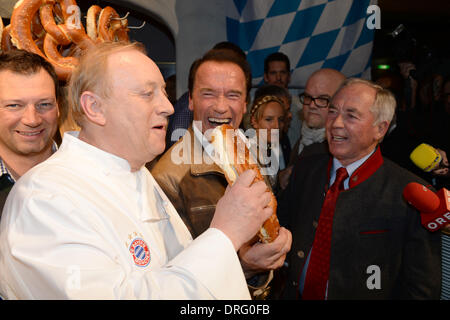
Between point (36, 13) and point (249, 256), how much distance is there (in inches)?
86.2

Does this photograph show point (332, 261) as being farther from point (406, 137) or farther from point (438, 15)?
point (438, 15)

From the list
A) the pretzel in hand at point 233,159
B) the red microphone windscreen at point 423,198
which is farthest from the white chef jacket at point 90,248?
the red microphone windscreen at point 423,198

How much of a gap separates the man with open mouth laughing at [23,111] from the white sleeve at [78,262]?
102 centimetres

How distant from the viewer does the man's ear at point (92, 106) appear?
1.23 metres

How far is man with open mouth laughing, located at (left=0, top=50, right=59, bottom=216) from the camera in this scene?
6.32 feet

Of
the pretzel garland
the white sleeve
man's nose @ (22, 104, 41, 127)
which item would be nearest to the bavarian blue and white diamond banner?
the pretzel garland

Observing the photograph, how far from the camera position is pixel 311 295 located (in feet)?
6.62

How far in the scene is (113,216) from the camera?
113 centimetres

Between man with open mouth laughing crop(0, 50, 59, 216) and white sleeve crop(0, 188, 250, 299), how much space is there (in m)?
1.02

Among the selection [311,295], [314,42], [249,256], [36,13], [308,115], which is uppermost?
[314,42]

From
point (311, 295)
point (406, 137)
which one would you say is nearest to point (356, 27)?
point (406, 137)

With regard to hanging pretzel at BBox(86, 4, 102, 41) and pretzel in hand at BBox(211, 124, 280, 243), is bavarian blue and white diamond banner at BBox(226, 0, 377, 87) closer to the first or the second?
hanging pretzel at BBox(86, 4, 102, 41)

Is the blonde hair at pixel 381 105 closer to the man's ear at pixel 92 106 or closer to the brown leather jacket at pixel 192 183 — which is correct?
the brown leather jacket at pixel 192 183

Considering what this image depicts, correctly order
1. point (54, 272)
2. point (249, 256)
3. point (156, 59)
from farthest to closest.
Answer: point (156, 59), point (249, 256), point (54, 272)
